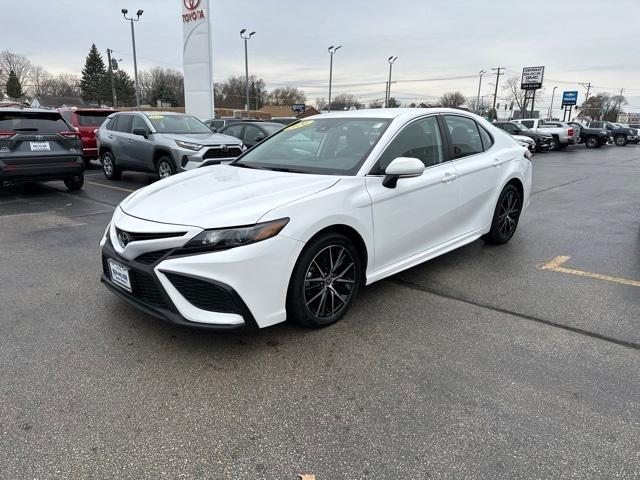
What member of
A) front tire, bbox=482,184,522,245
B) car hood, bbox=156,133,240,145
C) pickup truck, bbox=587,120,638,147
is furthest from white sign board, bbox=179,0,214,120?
pickup truck, bbox=587,120,638,147

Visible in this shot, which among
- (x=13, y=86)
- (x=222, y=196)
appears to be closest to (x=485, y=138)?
(x=222, y=196)

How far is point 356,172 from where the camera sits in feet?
12.0

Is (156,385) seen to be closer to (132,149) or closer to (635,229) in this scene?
(635,229)

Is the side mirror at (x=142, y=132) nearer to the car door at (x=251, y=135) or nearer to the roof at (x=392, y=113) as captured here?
the car door at (x=251, y=135)

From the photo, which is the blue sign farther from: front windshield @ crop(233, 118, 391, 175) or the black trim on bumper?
the black trim on bumper

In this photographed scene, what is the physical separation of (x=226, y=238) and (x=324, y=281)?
0.86 m

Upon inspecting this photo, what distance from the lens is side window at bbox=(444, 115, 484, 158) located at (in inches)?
186

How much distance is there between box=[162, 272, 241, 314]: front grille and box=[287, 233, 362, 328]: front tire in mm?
470

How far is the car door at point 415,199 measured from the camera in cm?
375

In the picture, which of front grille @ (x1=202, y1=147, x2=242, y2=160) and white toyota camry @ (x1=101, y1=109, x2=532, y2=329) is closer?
white toyota camry @ (x1=101, y1=109, x2=532, y2=329)

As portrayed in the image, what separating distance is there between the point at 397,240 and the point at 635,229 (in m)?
4.95

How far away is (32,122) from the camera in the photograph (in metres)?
8.35

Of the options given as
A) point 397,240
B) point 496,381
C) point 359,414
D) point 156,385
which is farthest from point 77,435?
point 397,240

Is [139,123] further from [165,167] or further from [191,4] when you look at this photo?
[191,4]
